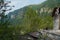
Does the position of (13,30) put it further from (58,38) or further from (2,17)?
(58,38)

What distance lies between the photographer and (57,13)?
1152cm

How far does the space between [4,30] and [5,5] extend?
0.43 metres

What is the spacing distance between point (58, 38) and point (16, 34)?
324cm

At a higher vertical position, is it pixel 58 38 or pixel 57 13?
pixel 57 13

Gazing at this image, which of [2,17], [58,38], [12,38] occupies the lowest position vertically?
[58,38]

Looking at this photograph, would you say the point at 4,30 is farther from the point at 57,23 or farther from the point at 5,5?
the point at 57,23

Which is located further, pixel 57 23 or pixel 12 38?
pixel 57 23

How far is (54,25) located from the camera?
1220cm

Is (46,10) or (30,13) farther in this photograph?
(46,10)

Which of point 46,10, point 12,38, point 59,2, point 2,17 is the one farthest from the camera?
point 46,10

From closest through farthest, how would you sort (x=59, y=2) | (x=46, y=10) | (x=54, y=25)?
(x=59, y=2) → (x=54, y=25) → (x=46, y=10)

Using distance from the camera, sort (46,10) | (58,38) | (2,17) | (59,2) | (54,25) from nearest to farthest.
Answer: (2,17) → (58,38) → (59,2) → (54,25) → (46,10)

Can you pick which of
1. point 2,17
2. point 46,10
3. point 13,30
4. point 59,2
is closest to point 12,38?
point 13,30

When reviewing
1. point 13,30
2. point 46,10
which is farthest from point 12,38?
point 46,10
